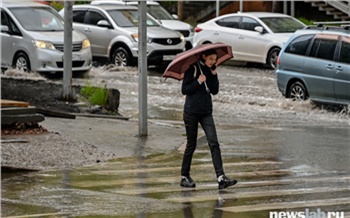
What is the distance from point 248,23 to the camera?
30438 mm

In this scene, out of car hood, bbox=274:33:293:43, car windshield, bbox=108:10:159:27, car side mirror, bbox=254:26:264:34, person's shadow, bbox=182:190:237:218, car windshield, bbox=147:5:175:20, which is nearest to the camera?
person's shadow, bbox=182:190:237:218

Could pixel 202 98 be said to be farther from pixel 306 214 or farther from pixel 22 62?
pixel 22 62

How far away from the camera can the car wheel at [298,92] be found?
2141 centimetres

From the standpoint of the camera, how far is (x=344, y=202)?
10609 millimetres

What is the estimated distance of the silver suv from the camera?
2941 centimetres

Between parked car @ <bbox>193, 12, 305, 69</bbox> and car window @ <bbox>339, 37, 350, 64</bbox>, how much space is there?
847cm

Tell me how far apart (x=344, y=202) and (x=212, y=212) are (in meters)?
1.47

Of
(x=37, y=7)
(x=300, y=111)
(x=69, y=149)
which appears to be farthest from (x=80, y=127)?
(x=37, y=7)

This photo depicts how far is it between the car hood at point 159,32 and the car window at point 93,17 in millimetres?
1221

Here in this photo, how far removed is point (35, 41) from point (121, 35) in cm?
399

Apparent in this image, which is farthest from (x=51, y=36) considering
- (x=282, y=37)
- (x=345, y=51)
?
(x=345, y=51)

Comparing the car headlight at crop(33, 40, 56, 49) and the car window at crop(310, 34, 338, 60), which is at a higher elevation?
the car window at crop(310, 34, 338, 60)

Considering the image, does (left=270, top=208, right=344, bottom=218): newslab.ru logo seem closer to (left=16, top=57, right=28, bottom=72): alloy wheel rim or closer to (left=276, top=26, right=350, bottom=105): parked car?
(left=276, top=26, right=350, bottom=105): parked car

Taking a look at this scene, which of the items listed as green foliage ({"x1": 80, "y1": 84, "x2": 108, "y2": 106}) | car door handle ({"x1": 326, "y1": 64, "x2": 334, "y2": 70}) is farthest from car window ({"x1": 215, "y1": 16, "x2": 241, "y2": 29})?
green foliage ({"x1": 80, "y1": 84, "x2": 108, "y2": 106})
